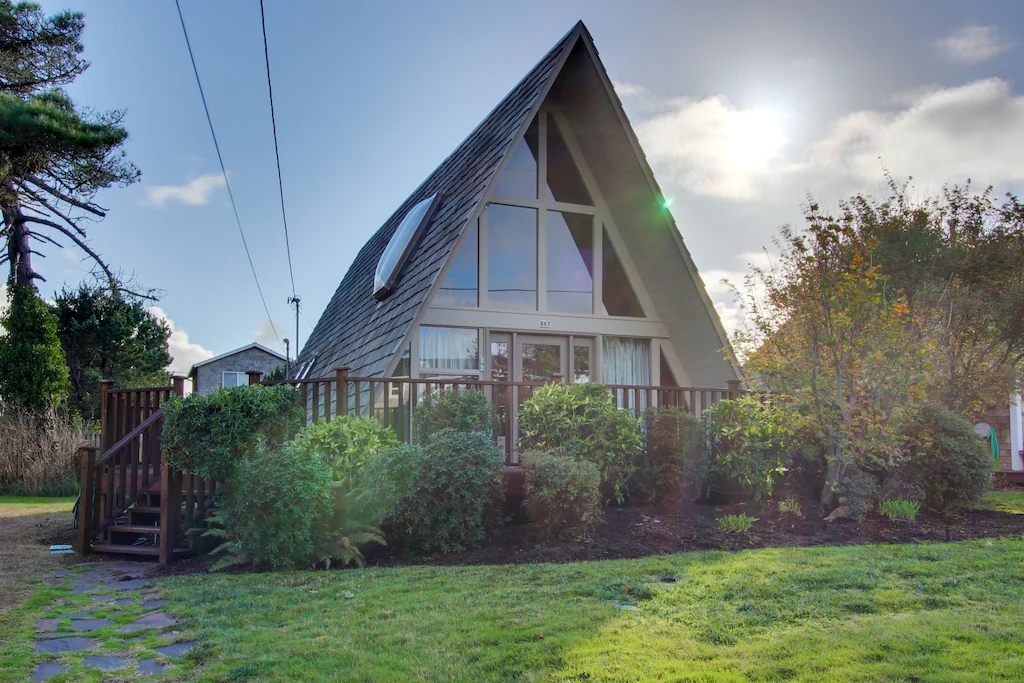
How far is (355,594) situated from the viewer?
492 cm

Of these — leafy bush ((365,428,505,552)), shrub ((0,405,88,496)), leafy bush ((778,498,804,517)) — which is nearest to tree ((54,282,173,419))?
shrub ((0,405,88,496))

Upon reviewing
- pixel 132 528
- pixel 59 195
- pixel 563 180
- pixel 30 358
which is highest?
pixel 59 195

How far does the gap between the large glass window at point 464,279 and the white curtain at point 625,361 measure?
7.61 ft

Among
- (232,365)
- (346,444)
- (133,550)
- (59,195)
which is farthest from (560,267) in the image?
(232,365)

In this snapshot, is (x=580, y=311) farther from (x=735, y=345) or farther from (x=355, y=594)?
(x=355, y=594)

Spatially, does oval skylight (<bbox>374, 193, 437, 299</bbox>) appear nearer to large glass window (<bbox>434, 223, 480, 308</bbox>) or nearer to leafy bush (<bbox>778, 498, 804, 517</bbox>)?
large glass window (<bbox>434, 223, 480, 308</bbox>)

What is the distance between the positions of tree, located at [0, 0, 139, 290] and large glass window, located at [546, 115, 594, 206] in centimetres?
1050

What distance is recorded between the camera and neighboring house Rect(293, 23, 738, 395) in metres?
10.1

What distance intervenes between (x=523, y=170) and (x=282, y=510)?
7022mm

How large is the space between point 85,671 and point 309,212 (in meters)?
14.2

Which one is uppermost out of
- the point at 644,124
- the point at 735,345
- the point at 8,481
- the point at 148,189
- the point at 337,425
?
the point at 148,189

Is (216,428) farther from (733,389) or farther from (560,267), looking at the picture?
(733,389)

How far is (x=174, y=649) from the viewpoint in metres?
3.98

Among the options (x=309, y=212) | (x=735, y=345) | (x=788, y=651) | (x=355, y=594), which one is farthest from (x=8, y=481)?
(x=788, y=651)
